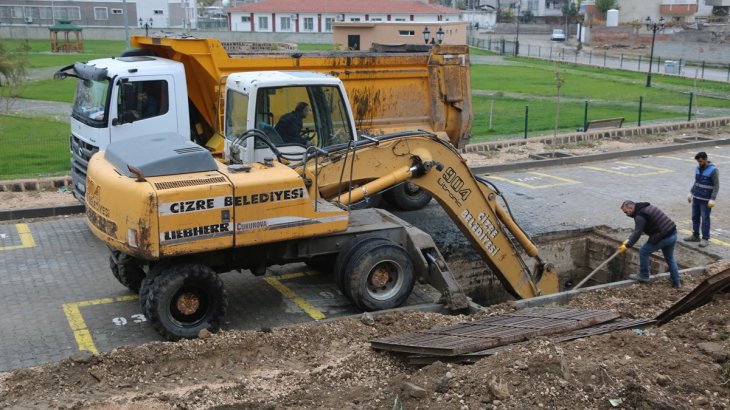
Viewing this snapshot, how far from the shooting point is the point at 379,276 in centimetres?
1022

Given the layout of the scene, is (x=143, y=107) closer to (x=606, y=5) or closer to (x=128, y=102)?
(x=128, y=102)

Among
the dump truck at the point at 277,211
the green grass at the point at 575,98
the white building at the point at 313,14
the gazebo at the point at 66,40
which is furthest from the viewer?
the white building at the point at 313,14

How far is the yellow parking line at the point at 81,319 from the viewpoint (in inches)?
372

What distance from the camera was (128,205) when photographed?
888 centimetres

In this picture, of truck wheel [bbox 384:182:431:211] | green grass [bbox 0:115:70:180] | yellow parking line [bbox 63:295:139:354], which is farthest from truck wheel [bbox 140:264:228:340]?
green grass [bbox 0:115:70:180]

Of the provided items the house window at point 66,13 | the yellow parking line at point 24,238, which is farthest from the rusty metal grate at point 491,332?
the house window at point 66,13

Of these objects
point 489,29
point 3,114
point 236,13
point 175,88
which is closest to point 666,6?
point 489,29

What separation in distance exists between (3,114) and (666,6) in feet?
244

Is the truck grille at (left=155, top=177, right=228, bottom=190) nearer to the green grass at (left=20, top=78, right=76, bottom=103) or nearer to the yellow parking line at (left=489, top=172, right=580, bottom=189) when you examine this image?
the yellow parking line at (left=489, top=172, right=580, bottom=189)

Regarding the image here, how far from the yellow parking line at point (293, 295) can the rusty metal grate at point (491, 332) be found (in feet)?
6.60


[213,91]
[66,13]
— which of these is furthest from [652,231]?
[66,13]

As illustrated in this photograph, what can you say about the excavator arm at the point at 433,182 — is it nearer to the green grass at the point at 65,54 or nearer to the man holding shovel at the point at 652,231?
the man holding shovel at the point at 652,231

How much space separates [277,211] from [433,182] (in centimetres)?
233

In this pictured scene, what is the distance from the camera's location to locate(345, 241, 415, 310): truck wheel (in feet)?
32.7
